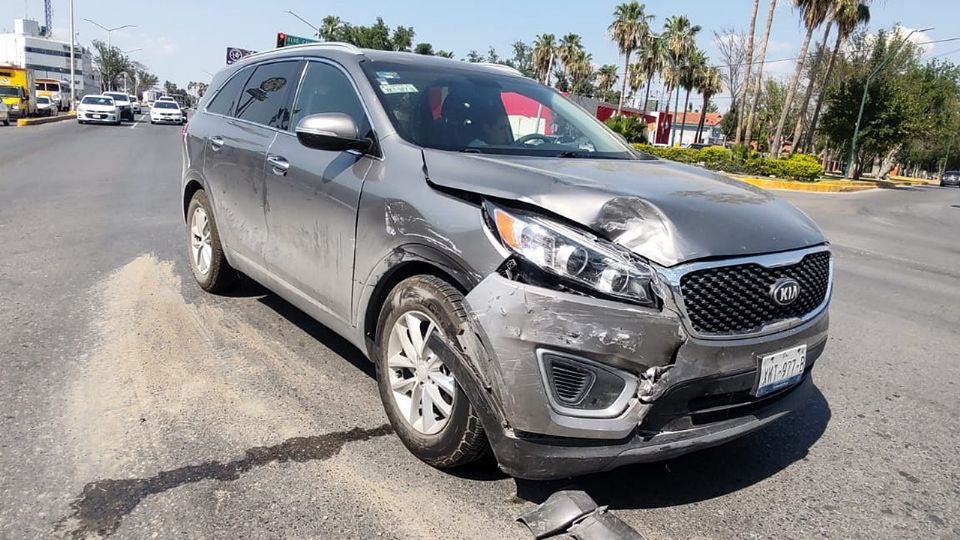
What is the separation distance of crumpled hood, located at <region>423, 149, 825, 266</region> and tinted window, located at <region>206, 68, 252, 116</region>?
A: 2.55m

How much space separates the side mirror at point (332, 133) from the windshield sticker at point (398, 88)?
383 millimetres

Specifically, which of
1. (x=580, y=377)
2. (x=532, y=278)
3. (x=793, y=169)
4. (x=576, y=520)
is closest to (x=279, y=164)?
(x=532, y=278)

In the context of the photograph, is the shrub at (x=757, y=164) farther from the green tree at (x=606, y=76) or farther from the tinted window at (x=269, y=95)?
the green tree at (x=606, y=76)

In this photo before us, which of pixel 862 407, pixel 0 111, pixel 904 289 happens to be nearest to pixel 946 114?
pixel 904 289

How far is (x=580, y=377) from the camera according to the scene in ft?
7.78

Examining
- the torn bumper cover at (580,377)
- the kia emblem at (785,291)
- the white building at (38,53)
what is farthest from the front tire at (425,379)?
the white building at (38,53)

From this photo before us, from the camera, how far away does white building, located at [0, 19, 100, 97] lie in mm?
106312

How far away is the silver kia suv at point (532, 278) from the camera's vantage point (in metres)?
2.36

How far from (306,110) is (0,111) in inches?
1370

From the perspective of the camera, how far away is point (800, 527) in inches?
107

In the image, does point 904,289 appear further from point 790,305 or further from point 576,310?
point 576,310

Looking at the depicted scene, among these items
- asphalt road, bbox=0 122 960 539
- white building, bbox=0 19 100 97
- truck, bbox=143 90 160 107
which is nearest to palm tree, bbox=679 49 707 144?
asphalt road, bbox=0 122 960 539

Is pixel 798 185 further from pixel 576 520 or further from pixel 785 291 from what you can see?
pixel 576 520

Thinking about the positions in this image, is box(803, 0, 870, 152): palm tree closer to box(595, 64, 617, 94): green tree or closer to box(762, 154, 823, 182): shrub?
box(762, 154, 823, 182): shrub
